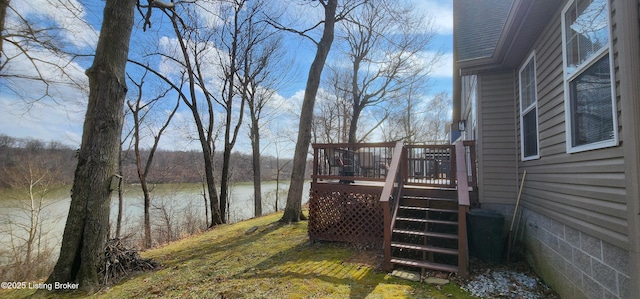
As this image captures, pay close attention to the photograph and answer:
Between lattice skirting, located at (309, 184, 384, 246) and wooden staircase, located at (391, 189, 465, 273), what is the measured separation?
49 centimetres

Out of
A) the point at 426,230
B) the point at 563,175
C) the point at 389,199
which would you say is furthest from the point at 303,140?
the point at 563,175

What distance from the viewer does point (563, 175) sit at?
315 centimetres

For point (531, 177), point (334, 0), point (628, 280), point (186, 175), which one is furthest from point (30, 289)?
point (186, 175)

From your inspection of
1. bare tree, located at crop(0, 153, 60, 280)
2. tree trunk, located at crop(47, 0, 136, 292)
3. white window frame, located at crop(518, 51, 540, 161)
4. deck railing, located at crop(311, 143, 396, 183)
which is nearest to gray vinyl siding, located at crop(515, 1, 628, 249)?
white window frame, located at crop(518, 51, 540, 161)

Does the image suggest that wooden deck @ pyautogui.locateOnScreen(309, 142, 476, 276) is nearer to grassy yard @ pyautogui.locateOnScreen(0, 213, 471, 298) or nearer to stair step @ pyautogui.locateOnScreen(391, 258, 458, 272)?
stair step @ pyautogui.locateOnScreen(391, 258, 458, 272)

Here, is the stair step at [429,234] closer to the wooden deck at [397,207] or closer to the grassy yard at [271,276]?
the wooden deck at [397,207]

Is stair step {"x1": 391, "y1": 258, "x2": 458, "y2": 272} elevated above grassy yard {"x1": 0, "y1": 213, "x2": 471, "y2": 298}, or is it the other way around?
stair step {"x1": 391, "y1": 258, "x2": 458, "y2": 272}

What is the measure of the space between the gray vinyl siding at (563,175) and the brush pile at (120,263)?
19.2 feet

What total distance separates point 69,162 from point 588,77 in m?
15.9

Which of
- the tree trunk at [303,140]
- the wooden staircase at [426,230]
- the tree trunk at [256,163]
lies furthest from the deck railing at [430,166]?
the tree trunk at [256,163]

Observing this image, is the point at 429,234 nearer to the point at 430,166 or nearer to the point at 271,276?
the point at 271,276

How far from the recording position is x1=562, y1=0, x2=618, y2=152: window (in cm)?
233

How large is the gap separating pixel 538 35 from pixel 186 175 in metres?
20.7

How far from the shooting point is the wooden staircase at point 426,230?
13.7 feet
